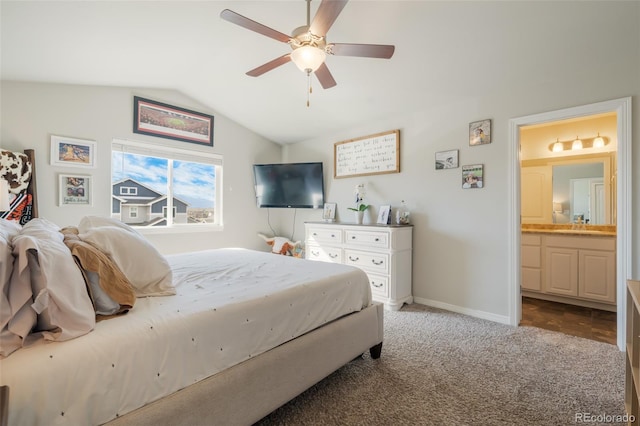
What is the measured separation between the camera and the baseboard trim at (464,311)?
2.88 meters

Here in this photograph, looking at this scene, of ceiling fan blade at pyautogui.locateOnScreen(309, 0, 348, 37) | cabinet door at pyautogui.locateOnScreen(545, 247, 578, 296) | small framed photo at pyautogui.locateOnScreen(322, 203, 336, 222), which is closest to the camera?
ceiling fan blade at pyautogui.locateOnScreen(309, 0, 348, 37)

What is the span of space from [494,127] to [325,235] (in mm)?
2298

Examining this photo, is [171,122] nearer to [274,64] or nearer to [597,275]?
[274,64]

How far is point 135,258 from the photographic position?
1441 millimetres

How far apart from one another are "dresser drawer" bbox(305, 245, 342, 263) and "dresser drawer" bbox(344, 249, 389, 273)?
0.12 meters

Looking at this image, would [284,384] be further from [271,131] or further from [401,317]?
[271,131]

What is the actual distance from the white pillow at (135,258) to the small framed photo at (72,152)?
2.23 meters

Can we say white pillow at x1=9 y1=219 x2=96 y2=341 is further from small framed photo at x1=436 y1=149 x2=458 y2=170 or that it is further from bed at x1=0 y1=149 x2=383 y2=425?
small framed photo at x1=436 y1=149 x2=458 y2=170

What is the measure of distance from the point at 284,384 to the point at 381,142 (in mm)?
3097

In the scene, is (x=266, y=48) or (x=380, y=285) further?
(x=380, y=285)

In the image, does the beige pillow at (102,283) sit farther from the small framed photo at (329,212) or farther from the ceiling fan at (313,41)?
the small framed photo at (329,212)

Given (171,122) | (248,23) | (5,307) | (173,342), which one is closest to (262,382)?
(173,342)

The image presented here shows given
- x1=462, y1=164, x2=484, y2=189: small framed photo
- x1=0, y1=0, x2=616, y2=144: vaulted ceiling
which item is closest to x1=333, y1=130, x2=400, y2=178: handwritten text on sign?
x1=0, y1=0, x2=616, y2=144: vaulted ceiling

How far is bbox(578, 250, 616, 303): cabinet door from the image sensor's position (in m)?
3.23
